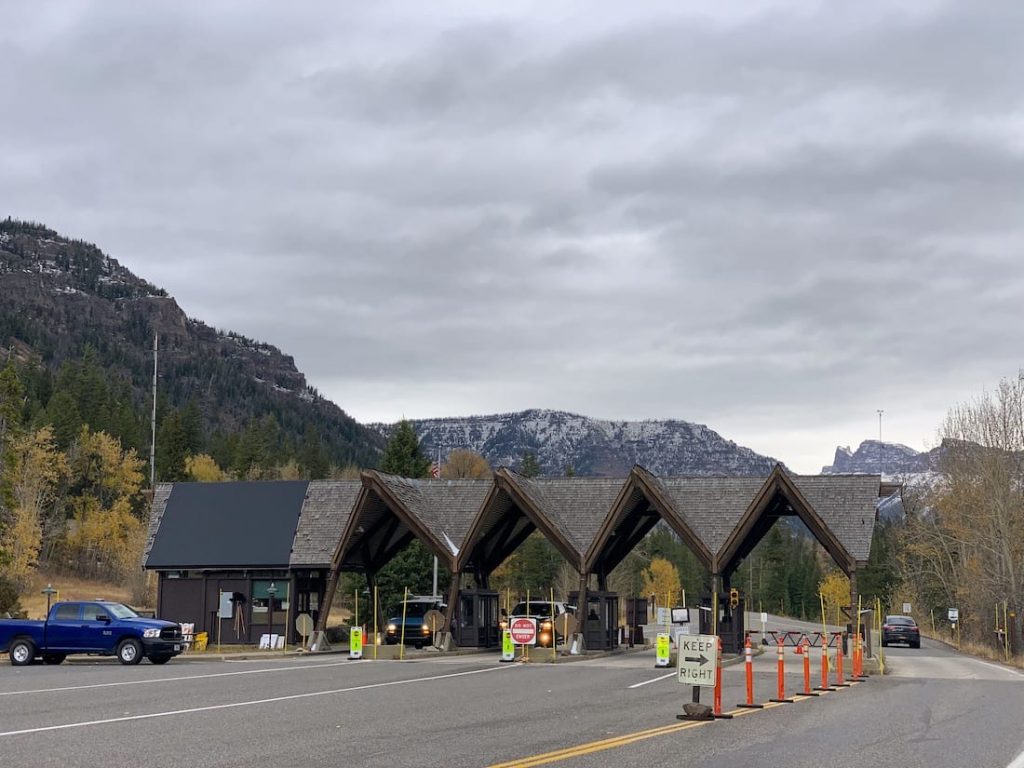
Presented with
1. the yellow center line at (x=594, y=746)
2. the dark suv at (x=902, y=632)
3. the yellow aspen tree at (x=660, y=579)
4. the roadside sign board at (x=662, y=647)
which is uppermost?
the yellow aspen tree at (x=660, y=579)

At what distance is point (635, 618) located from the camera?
50469 mm

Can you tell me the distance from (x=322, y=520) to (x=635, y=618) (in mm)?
13464

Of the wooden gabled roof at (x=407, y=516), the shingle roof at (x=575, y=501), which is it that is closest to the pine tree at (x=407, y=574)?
the wooden gabled roof at (x=407, y=516)

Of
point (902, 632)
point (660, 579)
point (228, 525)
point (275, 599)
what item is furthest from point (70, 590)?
point (660, 579)

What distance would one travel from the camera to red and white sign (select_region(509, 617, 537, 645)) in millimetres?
37031

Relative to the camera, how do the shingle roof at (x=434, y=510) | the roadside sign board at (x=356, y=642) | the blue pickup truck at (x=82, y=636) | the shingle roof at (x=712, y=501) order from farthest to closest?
the shingle roof at (x=712, y=501), the shingle roof at (x=434, y=510), the roadside sign board at (x=356, y=642), the blue pickup truck at (x=82, y=636)

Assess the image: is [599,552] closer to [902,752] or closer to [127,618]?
[127,618]

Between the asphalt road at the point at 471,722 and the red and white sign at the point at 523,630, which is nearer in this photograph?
the asphalt road at the point at 471,722

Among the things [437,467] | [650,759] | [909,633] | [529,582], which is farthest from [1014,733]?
[529,582]

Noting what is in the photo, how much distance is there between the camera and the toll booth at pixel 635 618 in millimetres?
50281

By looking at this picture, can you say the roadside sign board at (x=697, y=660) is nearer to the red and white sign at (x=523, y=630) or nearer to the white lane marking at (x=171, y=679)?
the white lane marking at (x=171, y=679)

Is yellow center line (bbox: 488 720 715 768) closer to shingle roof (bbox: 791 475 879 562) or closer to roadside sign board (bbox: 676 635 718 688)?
roadside sign board (bbox: 676 635 718 688)

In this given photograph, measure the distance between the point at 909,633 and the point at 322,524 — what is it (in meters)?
30.1

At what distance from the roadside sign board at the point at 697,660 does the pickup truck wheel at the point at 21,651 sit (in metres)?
23.5
